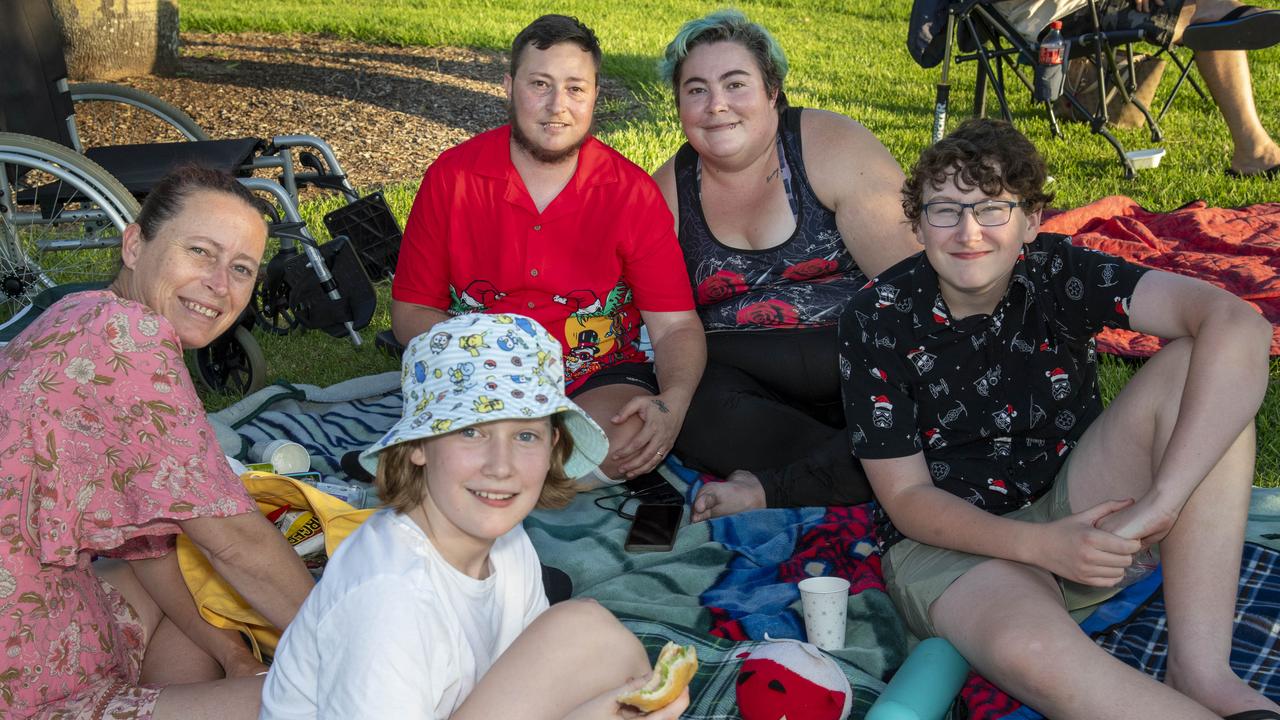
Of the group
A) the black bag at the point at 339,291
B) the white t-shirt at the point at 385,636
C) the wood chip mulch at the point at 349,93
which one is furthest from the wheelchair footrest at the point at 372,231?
the white t-shirt at the point at 385,636

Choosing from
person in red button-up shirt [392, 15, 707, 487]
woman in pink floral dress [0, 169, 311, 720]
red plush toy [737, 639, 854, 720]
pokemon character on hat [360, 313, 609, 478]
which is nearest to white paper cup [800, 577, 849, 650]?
red plush toy [737, 639, 854, 720]

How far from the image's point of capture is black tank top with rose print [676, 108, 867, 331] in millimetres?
3748

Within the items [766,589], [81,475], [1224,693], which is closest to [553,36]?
[766,589]

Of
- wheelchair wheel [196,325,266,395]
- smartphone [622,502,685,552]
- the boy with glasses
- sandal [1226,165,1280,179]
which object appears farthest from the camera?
sandal [1226,165,1280,179]

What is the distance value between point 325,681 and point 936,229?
1661mm

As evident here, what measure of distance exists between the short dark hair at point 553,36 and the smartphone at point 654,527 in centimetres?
130

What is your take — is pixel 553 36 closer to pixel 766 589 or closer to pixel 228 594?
pixel 766 589

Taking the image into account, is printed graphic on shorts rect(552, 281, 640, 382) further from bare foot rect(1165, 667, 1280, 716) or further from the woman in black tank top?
bare foot rect(1165, 667, 1280, 716)

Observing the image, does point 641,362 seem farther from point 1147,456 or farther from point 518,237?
point 1147,456

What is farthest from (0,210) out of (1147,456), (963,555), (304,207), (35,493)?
(1147,456)

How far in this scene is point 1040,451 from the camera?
2.85 m

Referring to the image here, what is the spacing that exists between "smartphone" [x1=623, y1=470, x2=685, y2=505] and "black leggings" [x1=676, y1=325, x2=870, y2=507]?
156 mm

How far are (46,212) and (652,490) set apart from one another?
287cm

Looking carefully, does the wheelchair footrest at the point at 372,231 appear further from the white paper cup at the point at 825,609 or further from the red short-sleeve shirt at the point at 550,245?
the white paper cup at the point at 825,609
